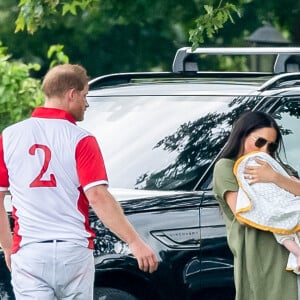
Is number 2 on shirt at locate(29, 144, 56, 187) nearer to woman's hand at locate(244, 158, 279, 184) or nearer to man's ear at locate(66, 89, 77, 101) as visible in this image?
man's ear at locate(66, 89, 77, 101)

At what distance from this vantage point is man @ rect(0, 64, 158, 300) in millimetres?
6168

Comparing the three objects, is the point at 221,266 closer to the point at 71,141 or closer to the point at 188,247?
the point at 188,247

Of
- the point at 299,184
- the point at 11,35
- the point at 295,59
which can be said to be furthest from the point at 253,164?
the point at 11,35

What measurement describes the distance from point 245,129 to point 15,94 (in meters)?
5.17

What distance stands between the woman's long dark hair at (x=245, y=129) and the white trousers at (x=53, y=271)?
89cm

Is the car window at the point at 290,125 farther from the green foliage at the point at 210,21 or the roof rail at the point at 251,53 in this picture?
the green foliage at the point at 210,21

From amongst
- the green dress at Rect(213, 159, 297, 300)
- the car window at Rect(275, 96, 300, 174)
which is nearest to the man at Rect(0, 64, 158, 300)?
the green dress at Rect(213, 159, 297, 300)

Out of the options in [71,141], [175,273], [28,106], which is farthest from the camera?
[28,106]

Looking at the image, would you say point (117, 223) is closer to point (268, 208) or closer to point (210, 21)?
point (268, 208)

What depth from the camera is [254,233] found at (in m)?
6.52

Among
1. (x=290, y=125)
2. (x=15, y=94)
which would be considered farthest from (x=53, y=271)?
(x=15, y=94)

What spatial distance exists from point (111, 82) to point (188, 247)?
1731 mm

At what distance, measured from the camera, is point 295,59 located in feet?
28.0

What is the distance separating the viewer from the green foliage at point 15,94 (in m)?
11.4
